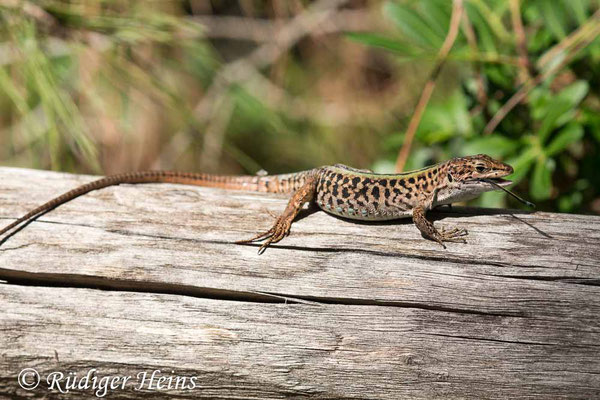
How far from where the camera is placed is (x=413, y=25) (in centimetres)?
360

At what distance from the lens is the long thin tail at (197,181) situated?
3064mm

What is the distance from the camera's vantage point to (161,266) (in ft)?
8.50

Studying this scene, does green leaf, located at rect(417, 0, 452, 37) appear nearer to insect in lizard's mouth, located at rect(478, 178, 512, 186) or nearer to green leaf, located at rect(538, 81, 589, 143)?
green leaf, located at rect(538, 81, 589, 143)

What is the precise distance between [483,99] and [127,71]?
93.3 inches

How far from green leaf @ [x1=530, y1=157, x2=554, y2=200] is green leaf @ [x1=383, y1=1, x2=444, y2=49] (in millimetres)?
973

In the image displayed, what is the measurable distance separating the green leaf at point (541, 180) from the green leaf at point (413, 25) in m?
0.97

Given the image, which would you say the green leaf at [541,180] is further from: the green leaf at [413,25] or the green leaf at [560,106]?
the green leaf at [413,25]

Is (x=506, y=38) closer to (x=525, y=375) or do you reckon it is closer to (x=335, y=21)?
(x=525, y=375)

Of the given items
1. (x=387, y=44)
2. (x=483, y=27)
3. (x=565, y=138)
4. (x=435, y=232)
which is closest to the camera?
(x=435, y=232)

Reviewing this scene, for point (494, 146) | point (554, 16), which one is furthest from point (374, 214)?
point (554, 16)

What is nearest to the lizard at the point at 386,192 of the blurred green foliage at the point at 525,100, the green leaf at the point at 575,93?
the blurred green foliage at the point at 525,100

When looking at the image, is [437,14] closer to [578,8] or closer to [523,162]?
[578,8]

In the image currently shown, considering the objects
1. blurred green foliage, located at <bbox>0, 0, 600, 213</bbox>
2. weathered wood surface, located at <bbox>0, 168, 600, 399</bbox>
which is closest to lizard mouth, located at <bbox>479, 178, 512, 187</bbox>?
weathered wood surface, located at <bbox>0, 168, 600, 399</bbox>

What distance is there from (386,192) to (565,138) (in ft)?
A: 3.53
